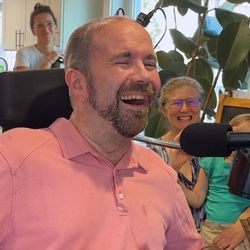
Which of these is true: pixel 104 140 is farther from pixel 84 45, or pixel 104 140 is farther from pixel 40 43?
pixel 40 43

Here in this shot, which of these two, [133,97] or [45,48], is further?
[45,48]

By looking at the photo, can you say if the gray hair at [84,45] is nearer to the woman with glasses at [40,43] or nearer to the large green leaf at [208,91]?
the large green leaf at [208,91]

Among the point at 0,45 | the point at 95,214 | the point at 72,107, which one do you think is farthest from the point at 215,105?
the point at 0,45

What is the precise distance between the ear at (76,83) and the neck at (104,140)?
0.06 m

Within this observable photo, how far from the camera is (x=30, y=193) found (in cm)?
97

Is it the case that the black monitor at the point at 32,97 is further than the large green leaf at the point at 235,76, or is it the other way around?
the large green leaf at the point at 235,76

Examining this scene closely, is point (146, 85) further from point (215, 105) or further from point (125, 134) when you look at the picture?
point (215, 105)

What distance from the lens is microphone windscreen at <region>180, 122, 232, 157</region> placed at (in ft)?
2.57

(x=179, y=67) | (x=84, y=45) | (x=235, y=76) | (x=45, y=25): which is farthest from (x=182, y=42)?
(x=84, y=45)

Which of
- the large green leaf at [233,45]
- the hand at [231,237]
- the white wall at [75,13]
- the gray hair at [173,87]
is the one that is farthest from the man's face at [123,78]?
the white wall at [75,13]

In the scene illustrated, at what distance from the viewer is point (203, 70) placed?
2592mm

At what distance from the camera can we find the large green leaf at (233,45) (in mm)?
2215

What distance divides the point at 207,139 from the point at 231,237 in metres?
1.02

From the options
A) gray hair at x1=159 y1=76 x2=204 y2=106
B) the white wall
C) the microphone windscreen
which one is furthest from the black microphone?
the white wall
